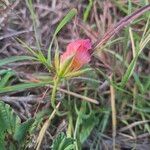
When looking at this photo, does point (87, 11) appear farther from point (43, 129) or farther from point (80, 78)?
point (43, 129)

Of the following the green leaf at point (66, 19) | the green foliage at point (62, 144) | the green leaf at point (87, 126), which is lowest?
the green leaf at point (87, 126)

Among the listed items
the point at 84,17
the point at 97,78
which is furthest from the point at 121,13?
the point at 97,78

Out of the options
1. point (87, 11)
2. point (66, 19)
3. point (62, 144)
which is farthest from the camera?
point (87, 11)

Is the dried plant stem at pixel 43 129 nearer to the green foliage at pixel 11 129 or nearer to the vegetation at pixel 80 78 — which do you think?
the vegetation at pixel 80 78

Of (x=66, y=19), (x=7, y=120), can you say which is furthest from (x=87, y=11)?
(x=7, y=120)

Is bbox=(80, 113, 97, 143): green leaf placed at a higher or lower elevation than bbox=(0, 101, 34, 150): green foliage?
lower

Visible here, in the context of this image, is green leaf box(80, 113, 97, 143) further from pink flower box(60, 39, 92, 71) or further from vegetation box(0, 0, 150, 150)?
pink flower box(60, 39, 92, 71)

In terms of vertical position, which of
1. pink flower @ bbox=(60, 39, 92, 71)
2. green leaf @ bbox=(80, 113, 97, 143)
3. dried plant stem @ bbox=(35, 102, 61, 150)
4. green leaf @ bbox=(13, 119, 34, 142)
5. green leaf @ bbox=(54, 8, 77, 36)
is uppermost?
green leaf @ bbox=(54, 8, 77, 36)

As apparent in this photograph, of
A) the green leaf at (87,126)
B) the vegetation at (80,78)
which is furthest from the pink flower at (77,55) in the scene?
the green leaf at (87,126)

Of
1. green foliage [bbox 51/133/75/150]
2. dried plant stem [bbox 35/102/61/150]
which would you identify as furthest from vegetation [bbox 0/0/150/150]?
green foliage [bbox 51/133/75/150]
